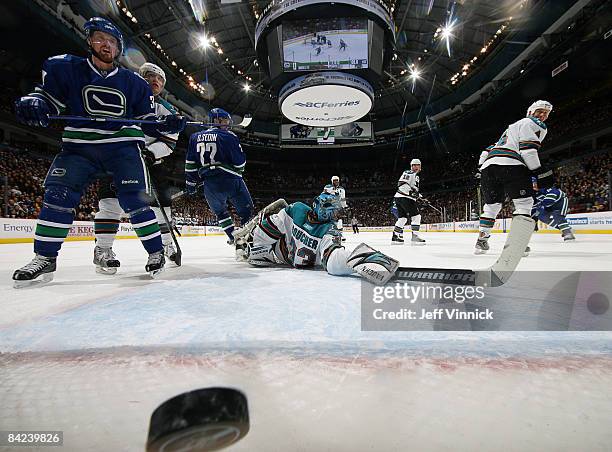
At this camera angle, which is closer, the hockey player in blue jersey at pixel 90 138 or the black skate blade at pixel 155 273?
the hockey player in blue jersey at pixel 90 138

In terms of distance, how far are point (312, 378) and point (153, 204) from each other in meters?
2.65

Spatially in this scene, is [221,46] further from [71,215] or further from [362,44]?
[71,215]

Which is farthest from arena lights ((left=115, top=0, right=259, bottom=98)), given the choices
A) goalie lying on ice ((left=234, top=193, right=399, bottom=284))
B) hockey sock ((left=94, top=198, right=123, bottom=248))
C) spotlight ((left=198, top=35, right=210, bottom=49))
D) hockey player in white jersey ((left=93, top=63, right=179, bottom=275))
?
goalie lying on ice ((left=234, top=193, right=399, bottom=284))

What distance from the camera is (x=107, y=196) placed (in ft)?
7.82

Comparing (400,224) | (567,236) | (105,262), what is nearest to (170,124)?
(105,262)

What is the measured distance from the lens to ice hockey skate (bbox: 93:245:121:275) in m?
2.05

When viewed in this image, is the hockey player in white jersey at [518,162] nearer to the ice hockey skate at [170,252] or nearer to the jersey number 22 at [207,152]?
the ice hockey skate at [170,252]

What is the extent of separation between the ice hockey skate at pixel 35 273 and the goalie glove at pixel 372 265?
5.59 ft

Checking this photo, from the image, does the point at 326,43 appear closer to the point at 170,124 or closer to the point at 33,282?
the point at 170,124

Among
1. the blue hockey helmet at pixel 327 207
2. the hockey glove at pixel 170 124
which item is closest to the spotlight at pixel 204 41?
the hockey glove at pixel 170 124

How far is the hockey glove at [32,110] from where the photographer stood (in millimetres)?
1642

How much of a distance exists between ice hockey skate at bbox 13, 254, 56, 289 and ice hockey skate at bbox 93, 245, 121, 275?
1.00ft

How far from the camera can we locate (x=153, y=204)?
279 cm

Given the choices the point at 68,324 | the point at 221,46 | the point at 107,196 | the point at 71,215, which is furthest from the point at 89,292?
the point at 221,46
